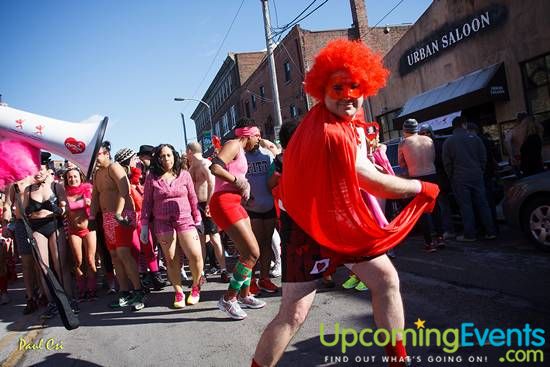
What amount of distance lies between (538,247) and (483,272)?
1110mm

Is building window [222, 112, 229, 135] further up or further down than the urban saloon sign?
further up

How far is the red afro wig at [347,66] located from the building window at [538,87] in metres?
12.1

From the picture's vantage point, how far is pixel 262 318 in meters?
3.96

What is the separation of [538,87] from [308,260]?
12970mm

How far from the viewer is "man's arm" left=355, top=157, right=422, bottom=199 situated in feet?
6.93

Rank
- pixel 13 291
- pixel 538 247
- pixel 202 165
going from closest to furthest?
1. pixel 538 247
2. pixel 202 165
3. pixel 13 291

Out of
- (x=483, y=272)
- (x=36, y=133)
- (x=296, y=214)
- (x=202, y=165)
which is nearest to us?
(x=296, y=214)

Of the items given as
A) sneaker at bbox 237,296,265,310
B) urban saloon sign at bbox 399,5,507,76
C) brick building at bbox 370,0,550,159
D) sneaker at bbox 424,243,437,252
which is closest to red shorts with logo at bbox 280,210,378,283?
sneaker at bbox 237,296,265,310

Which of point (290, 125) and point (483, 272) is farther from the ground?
point (290, 125)

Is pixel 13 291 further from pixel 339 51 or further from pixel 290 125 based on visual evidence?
pixel 339 51

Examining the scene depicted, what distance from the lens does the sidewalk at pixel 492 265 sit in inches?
152

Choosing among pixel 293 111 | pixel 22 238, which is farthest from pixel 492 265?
pixel 293 111

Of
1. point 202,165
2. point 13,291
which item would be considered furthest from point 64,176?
point 13,291

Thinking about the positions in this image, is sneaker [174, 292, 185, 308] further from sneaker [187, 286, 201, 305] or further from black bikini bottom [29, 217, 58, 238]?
black bikini bottom [29, 217, 58, 238]
